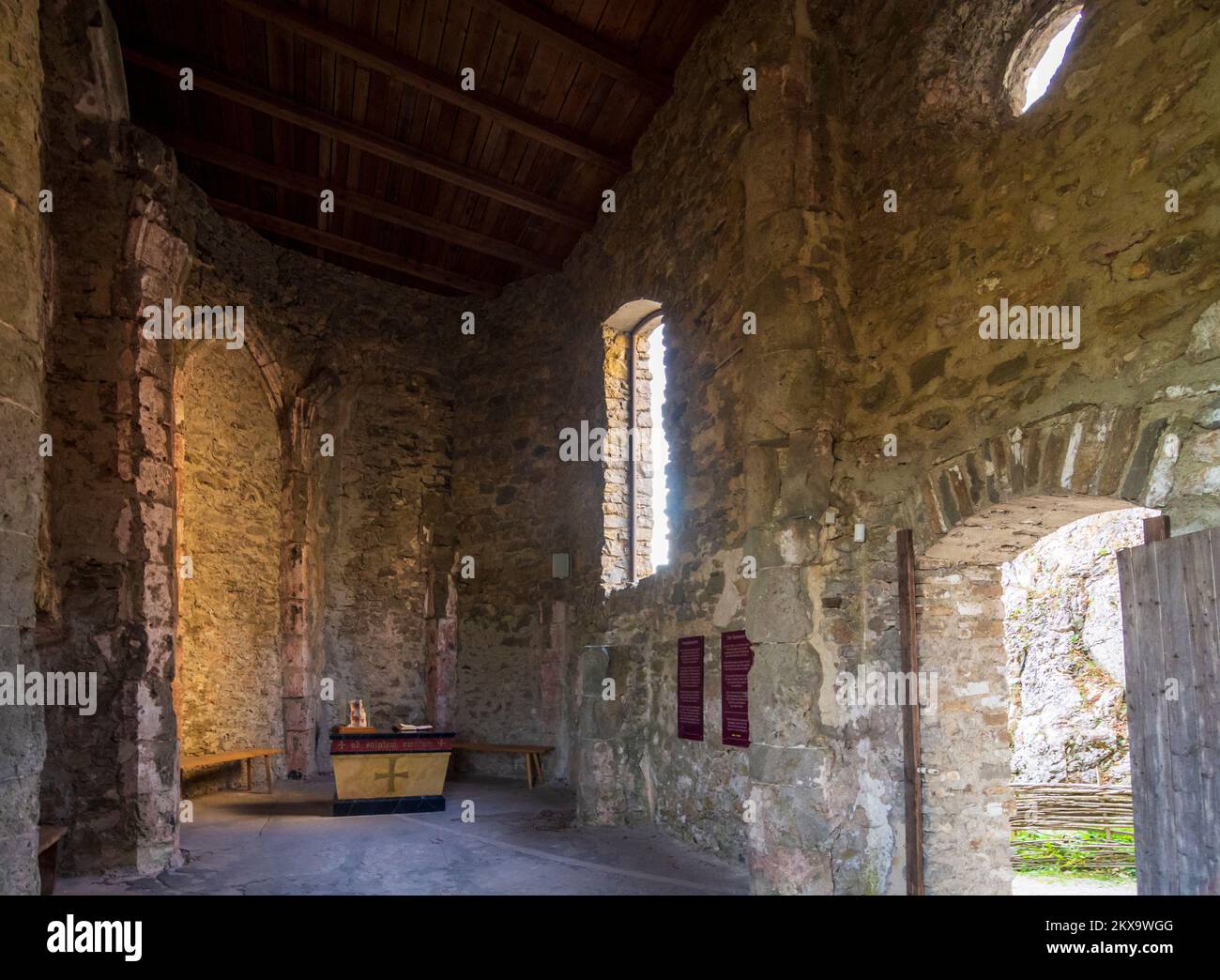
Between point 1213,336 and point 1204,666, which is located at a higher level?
point 1213,336

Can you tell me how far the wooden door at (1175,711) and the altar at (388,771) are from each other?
611 cm

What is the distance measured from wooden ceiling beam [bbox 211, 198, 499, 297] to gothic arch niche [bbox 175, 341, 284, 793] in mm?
1409

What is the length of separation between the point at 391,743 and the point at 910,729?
4.95 meters

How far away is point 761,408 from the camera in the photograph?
18.0ft

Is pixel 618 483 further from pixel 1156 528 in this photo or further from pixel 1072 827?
pixel 1156 528

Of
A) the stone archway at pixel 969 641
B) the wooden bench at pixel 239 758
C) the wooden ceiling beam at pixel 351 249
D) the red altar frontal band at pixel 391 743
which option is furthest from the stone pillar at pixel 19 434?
the wooden ceiling beam at pixel 351 249

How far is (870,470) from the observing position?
203 inches

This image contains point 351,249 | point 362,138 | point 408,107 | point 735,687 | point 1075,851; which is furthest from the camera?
point 351,249

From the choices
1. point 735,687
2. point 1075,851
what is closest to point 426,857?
point 735,687

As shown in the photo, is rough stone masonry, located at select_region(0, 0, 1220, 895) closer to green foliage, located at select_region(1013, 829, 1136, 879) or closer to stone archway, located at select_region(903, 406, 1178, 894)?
stone archway, located at select_region(903, 406, 1178, 894)

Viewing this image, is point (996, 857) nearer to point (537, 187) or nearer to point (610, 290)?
point (610, 290)

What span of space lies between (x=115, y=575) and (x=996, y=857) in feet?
18.6

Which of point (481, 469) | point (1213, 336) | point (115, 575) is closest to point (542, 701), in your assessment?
point (481, 469)

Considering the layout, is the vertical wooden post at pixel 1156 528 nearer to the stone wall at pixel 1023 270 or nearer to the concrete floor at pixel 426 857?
the stone wall at pixel 1023 270
